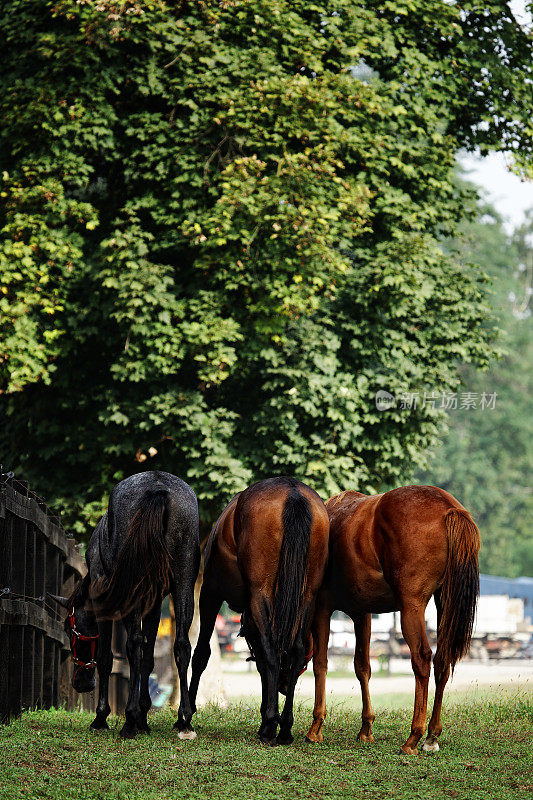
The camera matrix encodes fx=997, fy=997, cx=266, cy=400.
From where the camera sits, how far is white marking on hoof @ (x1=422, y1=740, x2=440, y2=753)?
793 centimetres

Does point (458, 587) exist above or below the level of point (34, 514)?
above

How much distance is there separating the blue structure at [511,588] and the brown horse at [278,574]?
1507 inches

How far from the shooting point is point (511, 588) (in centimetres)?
4866

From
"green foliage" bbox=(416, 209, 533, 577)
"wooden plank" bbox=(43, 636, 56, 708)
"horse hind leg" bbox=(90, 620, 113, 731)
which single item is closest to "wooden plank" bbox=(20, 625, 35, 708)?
"horse hind leg" bbox=(90, 620, 113, 731)

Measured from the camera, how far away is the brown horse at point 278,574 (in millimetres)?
8227

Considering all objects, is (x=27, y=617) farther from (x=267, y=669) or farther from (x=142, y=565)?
(x=267, y=669)

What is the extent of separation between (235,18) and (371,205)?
3.62 m

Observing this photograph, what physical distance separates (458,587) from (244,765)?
2189 millimetres

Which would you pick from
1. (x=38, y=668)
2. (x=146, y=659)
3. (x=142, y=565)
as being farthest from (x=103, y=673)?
(x=38, y=668)

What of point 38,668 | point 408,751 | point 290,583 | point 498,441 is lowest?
point 498,441

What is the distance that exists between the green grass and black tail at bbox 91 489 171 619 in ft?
3.77

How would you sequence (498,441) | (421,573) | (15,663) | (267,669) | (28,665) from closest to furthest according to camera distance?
(421,573), (267,669), (15,663), (28,665), (498,441)

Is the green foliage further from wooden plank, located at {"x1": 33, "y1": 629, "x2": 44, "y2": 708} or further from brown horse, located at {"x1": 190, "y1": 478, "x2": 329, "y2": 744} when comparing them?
brown horse, located at {"x1": 190, "y1": 478, "x2": 329, "y2": 744}

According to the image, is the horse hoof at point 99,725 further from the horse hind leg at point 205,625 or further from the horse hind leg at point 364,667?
the horse hind leg at point 364,667
